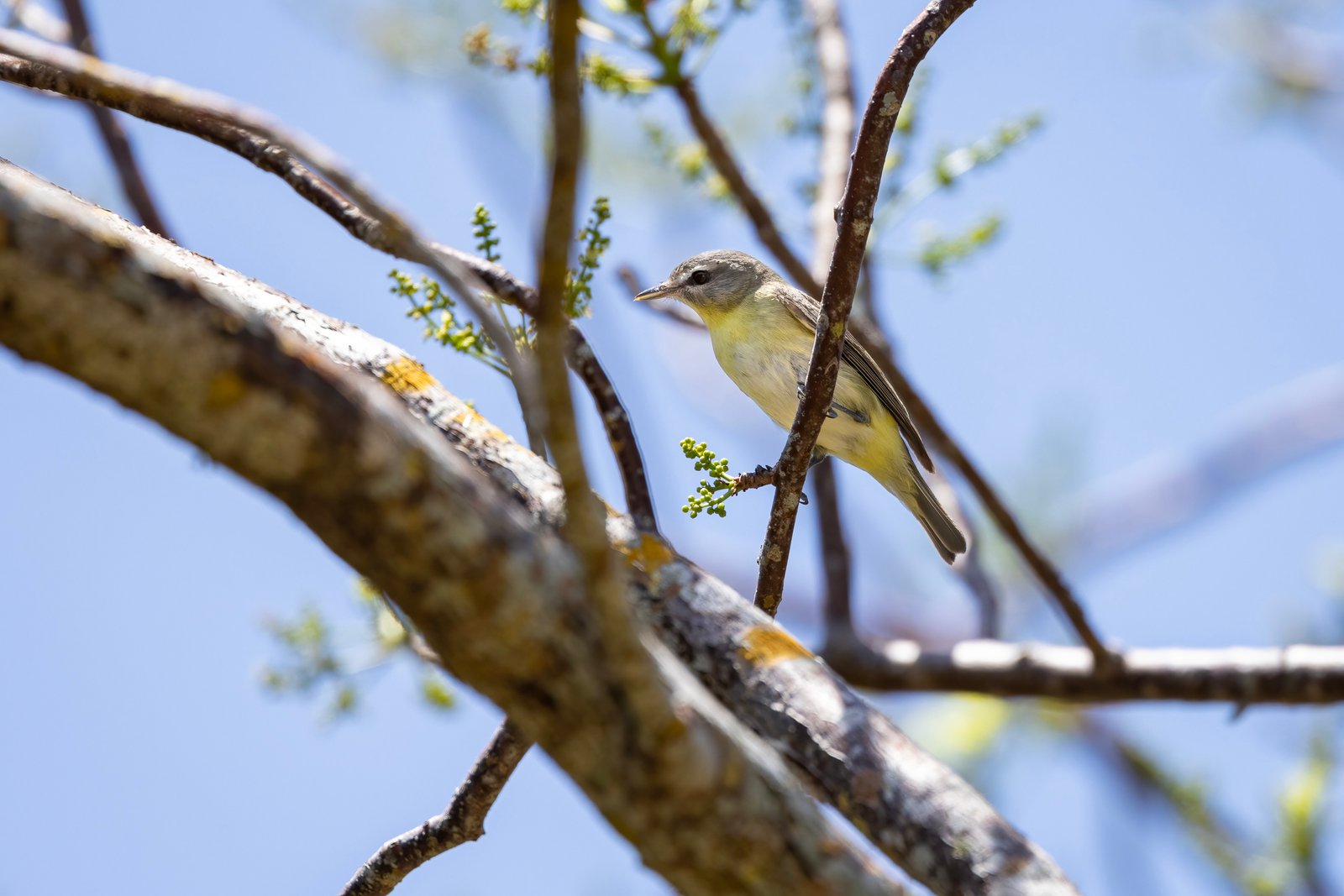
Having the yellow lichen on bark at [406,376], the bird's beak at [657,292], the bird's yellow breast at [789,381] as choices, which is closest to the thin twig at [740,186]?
the bird's yellow breast at [789,381]

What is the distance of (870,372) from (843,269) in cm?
235

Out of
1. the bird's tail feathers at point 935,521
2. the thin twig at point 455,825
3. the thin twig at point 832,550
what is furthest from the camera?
the thin twig at point 832,550

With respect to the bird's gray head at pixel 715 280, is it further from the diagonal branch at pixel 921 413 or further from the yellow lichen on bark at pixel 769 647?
the yellow lichen on bark at pixel 769 647

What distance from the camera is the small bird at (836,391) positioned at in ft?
18.6

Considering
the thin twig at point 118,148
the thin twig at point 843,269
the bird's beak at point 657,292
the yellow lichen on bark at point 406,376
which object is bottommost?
the yellow lichen on bark at point 406,376

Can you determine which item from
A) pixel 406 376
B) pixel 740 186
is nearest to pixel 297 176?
pixel 406 376

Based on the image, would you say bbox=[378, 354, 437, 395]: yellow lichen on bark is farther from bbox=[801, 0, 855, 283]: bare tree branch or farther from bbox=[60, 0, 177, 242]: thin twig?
bbox=[60, 0, 177, 242]: thin twig

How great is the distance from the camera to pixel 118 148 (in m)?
6.18

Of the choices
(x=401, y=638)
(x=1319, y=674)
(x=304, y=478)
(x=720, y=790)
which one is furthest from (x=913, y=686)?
(x=304, y=478)

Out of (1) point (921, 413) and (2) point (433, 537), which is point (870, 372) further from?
(2) point (433, 537)

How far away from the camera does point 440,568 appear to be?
1786 millimetres

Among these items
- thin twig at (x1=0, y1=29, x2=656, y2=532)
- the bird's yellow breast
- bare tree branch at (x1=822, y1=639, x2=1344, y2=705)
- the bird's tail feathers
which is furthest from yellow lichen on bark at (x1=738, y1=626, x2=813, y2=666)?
the bird's tail feathers

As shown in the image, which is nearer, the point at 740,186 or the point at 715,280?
the point at 740,186

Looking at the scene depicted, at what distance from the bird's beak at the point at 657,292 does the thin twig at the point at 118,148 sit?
2.35m
